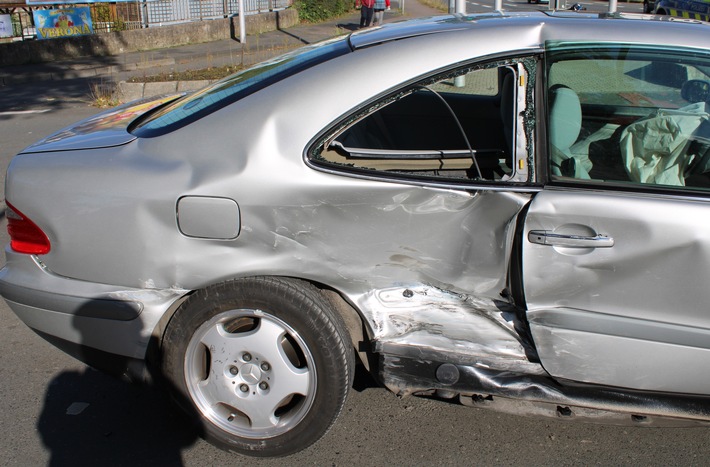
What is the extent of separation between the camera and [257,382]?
280 cm

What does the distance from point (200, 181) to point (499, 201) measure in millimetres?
1111

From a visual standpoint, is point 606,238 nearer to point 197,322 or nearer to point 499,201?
point 499,201

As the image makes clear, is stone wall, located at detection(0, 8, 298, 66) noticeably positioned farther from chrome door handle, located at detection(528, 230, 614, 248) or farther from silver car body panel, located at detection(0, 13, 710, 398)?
chrome door handle, located at detection(528, 230, 614, 248)

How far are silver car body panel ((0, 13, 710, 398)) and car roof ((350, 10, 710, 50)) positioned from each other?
0.01m

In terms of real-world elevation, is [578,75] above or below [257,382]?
above

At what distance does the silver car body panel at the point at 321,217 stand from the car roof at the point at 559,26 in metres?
0.01

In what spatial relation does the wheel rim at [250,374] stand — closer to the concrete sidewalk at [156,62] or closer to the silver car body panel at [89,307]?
the silver car body panel at [89,307]

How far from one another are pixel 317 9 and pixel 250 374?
88.5ft

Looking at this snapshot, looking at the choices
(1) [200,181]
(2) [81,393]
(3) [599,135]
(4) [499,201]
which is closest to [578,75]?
(3) [599,135]

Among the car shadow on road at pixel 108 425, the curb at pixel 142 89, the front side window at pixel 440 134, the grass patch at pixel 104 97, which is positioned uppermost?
the front side window at pixel 440 134

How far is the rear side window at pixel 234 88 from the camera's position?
288 cm

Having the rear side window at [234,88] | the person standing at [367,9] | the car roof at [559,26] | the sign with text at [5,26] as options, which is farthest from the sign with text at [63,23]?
the car roof at [559,26]

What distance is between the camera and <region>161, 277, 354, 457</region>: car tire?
8.81ft

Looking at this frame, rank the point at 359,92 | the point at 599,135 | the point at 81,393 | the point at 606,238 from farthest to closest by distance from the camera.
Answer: the point at 81,393
the point at 599,135
the point at 359,92
the point at 606,238
